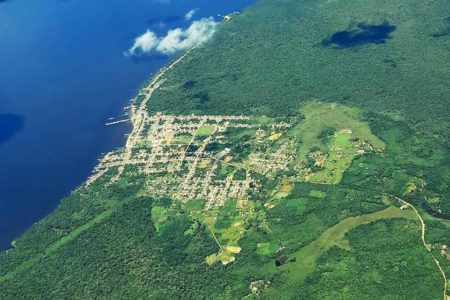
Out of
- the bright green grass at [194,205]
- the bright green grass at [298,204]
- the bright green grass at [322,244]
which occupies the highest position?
the bright green grass at [194,205]

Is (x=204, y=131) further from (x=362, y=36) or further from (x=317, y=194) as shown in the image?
(x=362, y=36)

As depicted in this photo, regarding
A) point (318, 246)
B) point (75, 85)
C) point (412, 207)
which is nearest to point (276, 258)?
point (318, 246)

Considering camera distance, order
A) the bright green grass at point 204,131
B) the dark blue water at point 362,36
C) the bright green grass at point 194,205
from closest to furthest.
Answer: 1. the bright green grass at point 194,205
2. the bright green grass at point 204,131
3. the dark blue water at point 362,36

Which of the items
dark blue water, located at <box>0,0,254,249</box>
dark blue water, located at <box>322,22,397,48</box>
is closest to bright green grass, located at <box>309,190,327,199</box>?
dark blue water, located at <box>0,0,254,249</box>

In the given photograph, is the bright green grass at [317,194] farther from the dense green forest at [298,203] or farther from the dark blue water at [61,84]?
the dark blue water at [61,84]

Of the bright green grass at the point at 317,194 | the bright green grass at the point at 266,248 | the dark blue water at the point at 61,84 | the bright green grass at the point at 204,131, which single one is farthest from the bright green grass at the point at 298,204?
the dark blue water at the point at 61,84

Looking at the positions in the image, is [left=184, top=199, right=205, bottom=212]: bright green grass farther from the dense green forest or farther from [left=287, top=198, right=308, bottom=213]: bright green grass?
[left=287, top=198, right=308, bottom=213]: bright green grass
